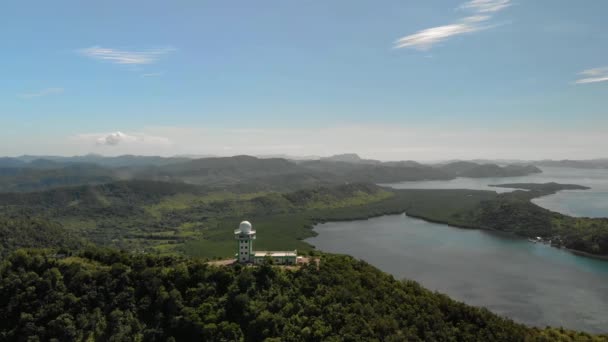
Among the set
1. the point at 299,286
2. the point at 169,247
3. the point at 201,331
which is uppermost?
the point at 299,286

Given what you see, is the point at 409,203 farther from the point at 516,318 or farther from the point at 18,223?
the point at 18,223

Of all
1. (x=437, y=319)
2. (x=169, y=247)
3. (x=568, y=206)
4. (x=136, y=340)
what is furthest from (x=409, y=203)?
(x=136, y=340)

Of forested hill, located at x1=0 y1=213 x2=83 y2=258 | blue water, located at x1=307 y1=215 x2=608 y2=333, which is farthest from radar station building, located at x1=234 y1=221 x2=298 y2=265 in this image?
forested hill, located at x1=0 y1=213 x2=83 y2=258

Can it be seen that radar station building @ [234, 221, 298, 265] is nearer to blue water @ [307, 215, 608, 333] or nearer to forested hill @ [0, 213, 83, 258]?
blue water @ [307, 215, 608, 333]

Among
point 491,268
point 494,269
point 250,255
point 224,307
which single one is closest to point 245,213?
point 491,268

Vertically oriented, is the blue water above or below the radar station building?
below

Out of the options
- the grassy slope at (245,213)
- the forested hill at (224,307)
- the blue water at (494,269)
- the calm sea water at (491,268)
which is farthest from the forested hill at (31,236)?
the blue water at (494,269)

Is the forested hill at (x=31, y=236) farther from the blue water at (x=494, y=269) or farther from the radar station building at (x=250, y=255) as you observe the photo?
the blue water at (x=494, y=269)
